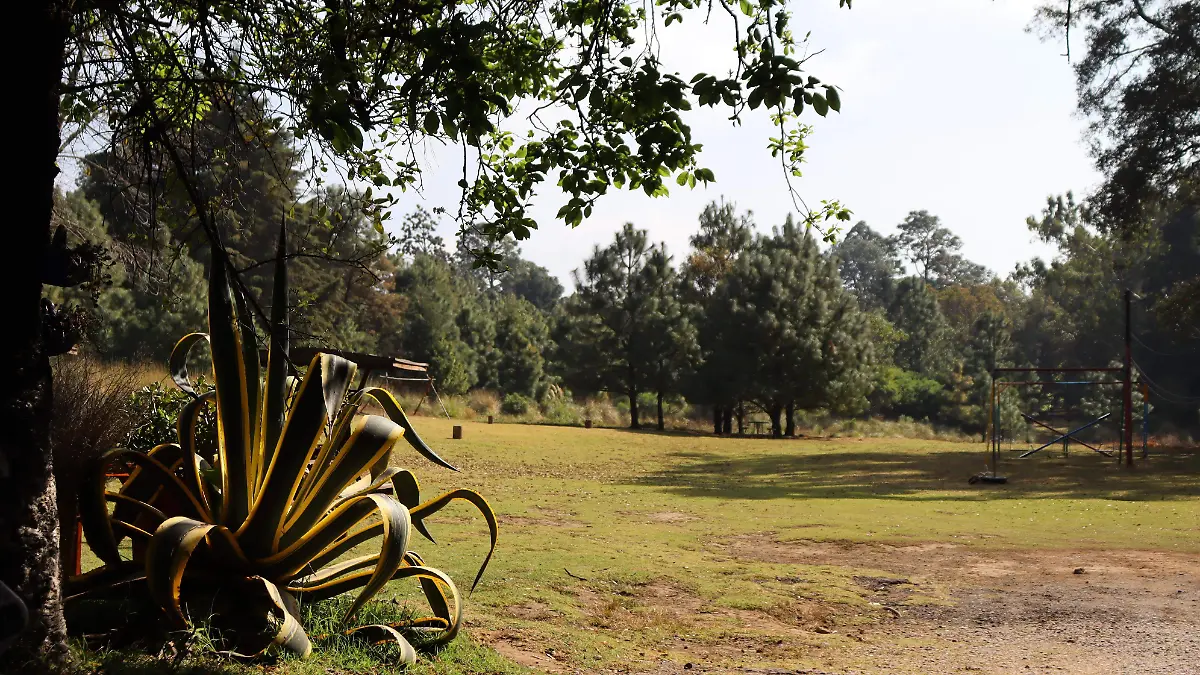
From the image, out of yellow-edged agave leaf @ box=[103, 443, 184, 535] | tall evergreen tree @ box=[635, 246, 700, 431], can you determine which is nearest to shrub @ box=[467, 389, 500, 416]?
tall evergreen tree @ box=[635, 246, 700, 431]

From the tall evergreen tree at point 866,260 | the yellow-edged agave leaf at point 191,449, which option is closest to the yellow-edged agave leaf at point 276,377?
the yellow-edged agave leaf at point 191,449

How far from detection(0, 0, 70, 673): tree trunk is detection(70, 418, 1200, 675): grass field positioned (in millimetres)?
445

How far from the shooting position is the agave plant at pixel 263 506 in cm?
474

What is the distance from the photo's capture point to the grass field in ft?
21.7

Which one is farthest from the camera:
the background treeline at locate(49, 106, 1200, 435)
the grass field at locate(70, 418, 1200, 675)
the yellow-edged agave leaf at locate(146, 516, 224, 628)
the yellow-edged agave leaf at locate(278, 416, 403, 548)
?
the background treeline at locate(49, 106, 1200, 435)

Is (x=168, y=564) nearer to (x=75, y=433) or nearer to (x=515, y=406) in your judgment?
(x=75, y=433)

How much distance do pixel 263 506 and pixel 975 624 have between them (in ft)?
18.1

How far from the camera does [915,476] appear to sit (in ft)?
→ 82.0

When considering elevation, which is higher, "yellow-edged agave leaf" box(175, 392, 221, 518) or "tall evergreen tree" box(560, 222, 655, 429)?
"tall evergreen tree" box(560, 222, 655, 429)

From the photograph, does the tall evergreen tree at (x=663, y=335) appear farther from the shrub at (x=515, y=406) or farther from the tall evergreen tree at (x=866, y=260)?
the tall evergreen tree at (x=866, y=260)

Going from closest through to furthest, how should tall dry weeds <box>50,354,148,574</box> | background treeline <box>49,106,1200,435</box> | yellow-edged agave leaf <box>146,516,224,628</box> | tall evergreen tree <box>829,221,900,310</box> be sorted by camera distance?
yellow-edged agave leaf <box>146,516,224,628</box> → tall dry weeds <box>50,354,148,574</box> → background treeline <box>49,106,1200,435</box> → tall evergreen tree <box>829,221,900,310</box>

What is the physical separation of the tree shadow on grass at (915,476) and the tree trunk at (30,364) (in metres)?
15.4

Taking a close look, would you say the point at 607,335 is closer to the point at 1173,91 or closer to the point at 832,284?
the point at 832,284

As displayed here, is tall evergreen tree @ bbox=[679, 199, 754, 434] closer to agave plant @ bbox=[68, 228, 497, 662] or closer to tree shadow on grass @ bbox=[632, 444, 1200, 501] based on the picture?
tree shadow on grass @ bbox=[632, 444, 1200, 501]
